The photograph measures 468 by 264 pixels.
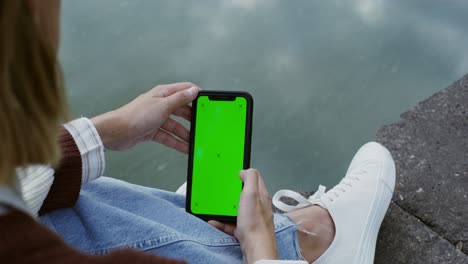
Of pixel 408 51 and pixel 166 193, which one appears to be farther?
pixel 408 51

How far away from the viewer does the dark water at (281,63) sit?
142 centimetres

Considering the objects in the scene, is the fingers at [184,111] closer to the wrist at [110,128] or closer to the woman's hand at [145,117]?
the woman's hand at [145,117]

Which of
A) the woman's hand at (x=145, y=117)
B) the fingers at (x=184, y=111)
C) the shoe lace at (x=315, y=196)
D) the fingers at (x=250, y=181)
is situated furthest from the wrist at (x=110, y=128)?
the shoe lace at (x=315, y=196)

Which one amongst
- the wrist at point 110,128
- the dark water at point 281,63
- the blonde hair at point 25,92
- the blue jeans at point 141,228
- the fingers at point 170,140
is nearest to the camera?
the blonde hair at point 25,92

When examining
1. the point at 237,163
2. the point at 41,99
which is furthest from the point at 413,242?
the point at 41,99

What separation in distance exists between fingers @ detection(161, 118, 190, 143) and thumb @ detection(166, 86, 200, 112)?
46 mm

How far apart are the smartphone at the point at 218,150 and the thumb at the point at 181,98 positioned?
0.06 feet

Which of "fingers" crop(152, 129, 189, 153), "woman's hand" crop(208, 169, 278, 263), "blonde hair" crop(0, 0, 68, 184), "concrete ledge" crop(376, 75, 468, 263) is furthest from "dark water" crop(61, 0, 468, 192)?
"blonde hair" crop(0, 0, 68, 184)

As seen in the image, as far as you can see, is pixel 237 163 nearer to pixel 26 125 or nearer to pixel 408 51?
pixel 26 125

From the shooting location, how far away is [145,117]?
1.03 metres

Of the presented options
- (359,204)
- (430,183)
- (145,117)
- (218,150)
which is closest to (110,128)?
(145,117)

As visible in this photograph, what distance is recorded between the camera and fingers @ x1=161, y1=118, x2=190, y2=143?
1.08 metres

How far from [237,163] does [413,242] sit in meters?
0.37

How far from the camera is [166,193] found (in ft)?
3.42
